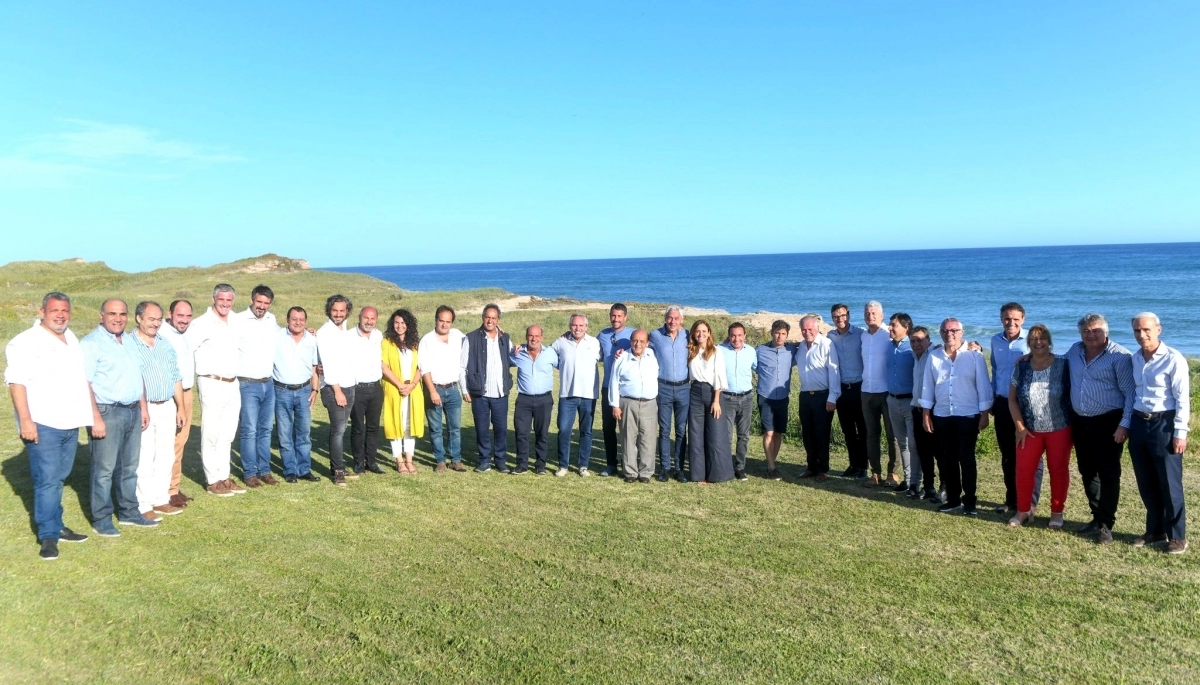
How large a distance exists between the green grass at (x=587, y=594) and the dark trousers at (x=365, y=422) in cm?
86

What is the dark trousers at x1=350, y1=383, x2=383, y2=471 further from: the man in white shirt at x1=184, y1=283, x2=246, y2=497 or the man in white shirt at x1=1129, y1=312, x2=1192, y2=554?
the man in white shirt at x1=1129, y1=312, x2=1192, y2=554

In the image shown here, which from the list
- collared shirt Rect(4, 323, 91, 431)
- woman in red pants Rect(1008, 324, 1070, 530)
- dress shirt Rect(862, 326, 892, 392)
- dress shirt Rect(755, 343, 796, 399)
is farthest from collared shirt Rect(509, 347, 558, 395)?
woman in red pants Rect(1008, 324, 1070, 530)

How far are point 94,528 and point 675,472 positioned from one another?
513 centimetres

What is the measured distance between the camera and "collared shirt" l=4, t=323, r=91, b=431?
16.7 ft

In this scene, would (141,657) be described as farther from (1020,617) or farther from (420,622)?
(1020,617)

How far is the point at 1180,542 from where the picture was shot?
17.7ft

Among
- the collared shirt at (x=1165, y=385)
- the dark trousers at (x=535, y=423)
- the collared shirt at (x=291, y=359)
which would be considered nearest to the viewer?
the collared shirt at (x=1165, y=385)

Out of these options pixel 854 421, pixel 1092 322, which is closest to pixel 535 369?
pixel 854 421

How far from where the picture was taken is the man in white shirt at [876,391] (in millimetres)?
7414

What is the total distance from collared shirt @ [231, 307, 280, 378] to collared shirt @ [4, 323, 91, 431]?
1532 mm

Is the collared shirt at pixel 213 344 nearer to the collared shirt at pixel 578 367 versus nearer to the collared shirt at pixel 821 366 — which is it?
the collared shirt at pixel 578 367

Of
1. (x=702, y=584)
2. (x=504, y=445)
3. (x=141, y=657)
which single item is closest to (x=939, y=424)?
(x=702, y=584)

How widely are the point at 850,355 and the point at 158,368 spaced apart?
6.23 m

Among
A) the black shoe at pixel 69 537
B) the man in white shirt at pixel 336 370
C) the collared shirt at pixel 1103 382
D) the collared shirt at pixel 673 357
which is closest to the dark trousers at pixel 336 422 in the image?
the man in white shirt at pixel 336 370
